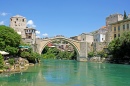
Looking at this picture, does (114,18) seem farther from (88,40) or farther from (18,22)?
(18,22)

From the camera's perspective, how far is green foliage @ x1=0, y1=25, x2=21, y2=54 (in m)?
31.6

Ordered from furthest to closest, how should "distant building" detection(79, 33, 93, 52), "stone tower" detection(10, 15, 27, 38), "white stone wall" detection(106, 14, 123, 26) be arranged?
"white stone wall" detection(106, 14, 123, 26) < "stone tower" detection(10, 15, 27, 38) < "distant building" detection(79, 33, 93, 52)

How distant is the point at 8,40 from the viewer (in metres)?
32.4

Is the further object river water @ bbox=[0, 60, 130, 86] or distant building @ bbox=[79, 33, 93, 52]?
distant building @ bbox=[79, 33, 93, 52]

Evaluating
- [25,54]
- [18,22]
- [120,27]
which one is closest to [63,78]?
[25,54]

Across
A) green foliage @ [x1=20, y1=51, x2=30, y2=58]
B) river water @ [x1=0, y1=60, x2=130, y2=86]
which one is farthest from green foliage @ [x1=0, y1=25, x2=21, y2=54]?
river water @ [x1=0, y1=60, x2=130, y2=86]

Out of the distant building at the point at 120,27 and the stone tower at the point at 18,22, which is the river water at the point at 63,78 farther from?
the stone tower at the point at 18,22

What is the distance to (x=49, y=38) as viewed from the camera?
57.5 metres

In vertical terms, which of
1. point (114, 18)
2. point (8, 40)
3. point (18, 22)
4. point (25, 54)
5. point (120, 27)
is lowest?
point (25, 54)

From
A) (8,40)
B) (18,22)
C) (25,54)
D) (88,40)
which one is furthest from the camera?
(18,22)

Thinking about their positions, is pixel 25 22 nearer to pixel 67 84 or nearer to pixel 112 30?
pixel 112 30

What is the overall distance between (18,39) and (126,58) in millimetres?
22595

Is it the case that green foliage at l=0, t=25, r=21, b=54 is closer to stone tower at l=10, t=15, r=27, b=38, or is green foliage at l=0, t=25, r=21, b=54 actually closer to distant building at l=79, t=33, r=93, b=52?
distant building at l=79, t=33, r=93, b=52

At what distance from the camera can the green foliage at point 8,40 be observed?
31.6 metres
